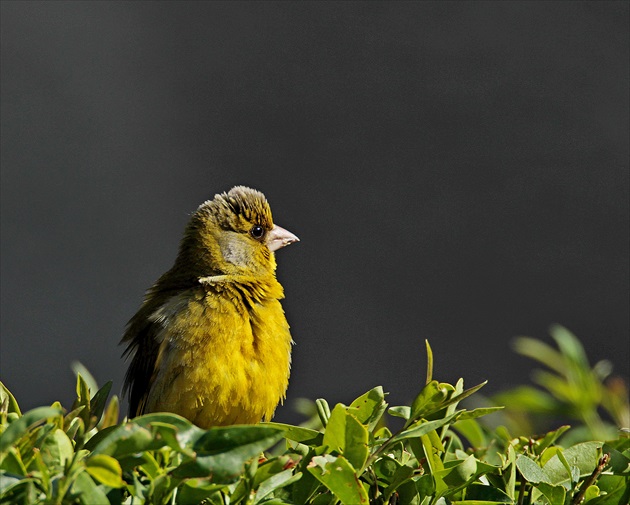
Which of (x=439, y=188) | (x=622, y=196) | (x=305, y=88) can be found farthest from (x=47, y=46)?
(x=622, y=196)

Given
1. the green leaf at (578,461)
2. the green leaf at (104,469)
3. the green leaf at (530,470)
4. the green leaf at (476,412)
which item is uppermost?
the green leaf at (104,469)

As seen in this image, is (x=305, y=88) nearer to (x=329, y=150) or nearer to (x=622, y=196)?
(x=329, y=150)

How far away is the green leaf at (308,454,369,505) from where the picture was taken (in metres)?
1.54

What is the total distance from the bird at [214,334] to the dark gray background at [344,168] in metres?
3.65

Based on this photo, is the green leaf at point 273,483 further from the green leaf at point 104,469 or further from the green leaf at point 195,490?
the green leaf at point 104,469

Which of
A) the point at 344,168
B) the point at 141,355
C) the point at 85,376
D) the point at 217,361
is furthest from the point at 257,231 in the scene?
the point at 344,168

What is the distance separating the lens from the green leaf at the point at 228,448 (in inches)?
55.2

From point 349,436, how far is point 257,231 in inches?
90.4

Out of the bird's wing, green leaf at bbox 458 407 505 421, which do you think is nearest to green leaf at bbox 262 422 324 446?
green leaf at bbox 458 407 505 421

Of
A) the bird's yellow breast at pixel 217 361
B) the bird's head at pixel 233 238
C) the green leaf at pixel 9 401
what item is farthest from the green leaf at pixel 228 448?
the bird's head at pixel 233 238

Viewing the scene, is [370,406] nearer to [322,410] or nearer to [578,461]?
[322,410]

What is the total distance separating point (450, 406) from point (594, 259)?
6454mm

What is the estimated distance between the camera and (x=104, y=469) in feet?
4.47

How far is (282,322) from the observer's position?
3.44 m
